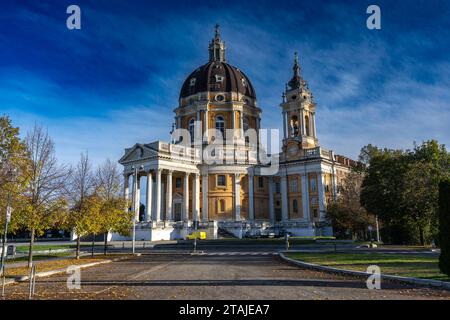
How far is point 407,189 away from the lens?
112ft

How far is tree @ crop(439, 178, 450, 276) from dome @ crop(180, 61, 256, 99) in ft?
191

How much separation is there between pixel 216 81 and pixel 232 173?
18124 millimetres

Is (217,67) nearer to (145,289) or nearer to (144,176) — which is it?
(144,176)

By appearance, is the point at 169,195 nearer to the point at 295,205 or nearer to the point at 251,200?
the point at 251,200

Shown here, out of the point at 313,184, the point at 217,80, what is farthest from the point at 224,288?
the point at 217,80

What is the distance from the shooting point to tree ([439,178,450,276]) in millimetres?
12989

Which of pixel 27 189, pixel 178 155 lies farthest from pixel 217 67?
pixel 27 189

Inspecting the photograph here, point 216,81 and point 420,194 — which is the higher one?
point 216,81

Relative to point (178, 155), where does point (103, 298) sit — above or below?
below

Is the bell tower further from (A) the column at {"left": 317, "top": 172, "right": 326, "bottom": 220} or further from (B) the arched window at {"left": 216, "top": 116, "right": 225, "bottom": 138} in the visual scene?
(B) the arched window at {"left": 216, "top": 116, "right": 225, "bottom": 138}

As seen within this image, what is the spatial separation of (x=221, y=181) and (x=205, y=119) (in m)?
11.5

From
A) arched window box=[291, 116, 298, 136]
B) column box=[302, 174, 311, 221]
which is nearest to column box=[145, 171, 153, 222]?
column box=[302, 174, 311, 221]

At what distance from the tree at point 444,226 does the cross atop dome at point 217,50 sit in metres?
68.1
